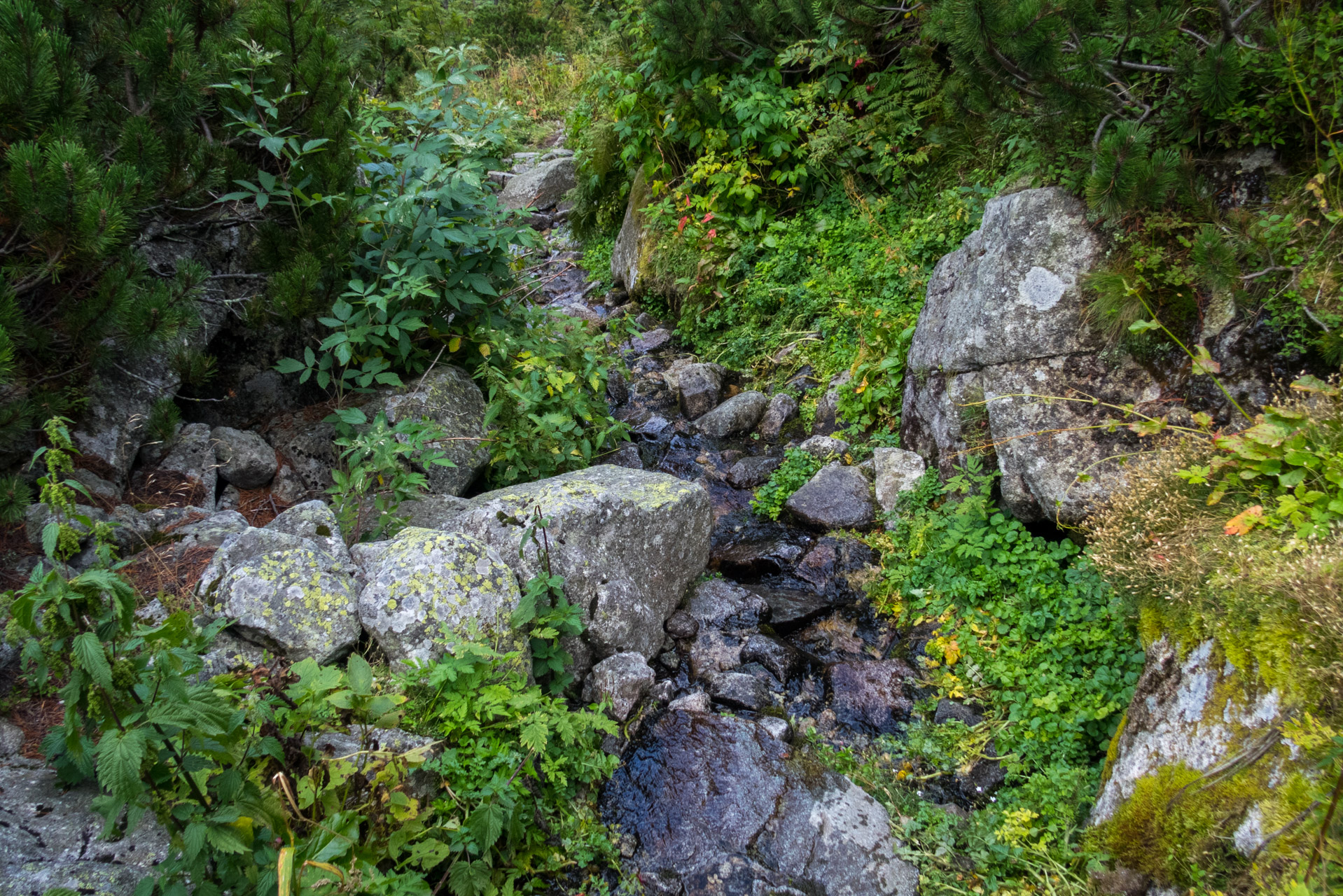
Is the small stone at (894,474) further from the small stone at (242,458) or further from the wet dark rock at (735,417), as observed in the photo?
the small stone at (242,458)

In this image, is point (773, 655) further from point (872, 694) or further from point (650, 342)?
point (650, 342)

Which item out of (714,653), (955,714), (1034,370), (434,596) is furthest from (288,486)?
(1034,370)

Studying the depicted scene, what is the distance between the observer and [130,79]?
3.92 metres

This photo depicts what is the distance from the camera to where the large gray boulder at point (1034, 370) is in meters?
4.32

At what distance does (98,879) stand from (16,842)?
0.27 m

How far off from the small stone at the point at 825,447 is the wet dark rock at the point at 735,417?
83 cm

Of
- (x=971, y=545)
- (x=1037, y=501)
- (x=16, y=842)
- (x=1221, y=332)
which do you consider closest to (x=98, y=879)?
(x=16, y=842)

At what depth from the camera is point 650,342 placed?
8.76m

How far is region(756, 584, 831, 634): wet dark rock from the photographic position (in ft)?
16.1

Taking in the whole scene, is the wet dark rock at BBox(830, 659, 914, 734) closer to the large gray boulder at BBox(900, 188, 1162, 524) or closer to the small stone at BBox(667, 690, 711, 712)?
the small stone at BBox(667, 690, 711, 712)

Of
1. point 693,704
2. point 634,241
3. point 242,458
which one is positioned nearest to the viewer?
point 693,704

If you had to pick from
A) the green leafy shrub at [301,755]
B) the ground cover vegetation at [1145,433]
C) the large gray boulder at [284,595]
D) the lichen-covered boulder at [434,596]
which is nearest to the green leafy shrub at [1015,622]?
the ground cover vegetation at [1145,433]

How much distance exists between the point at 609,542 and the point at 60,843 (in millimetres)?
2807

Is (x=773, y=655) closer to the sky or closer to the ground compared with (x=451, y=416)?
closer to the ground
